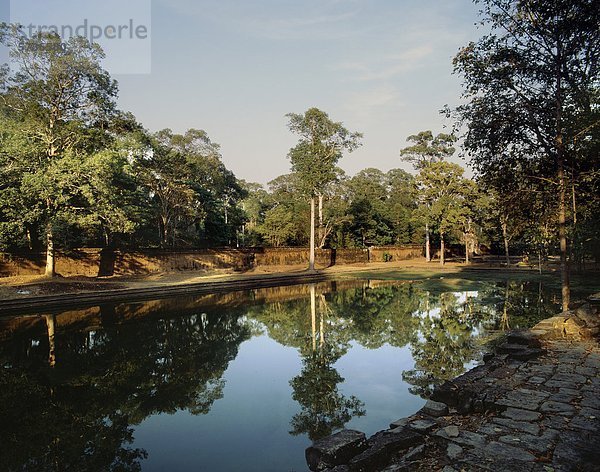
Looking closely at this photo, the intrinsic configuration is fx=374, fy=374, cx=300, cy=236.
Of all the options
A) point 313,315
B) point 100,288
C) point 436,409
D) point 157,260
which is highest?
point 157,260

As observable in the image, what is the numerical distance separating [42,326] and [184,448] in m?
9.34

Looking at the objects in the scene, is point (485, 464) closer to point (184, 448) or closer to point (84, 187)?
point (184, 448)

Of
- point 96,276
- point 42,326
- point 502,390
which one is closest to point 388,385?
point 502,390

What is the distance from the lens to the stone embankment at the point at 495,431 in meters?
3.26

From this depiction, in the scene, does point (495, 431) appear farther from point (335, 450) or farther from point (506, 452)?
point (335, 450)

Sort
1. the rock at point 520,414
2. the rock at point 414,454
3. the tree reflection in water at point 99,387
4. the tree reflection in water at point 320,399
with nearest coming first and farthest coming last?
the rock at point 414,454, the rock at point 520,414, the tree reflection in water at point 99,387, the tree reflection in water at point 320,399

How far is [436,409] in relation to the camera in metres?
4.39

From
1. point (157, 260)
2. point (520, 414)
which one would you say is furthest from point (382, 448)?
point (157, 260)

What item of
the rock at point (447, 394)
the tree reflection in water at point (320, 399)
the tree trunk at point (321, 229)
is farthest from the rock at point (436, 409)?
the tree trunk at point (321, 229)

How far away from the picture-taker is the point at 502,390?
484cm

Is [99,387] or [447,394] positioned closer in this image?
[447,394]

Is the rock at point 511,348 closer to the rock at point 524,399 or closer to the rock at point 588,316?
the rock at point 524,399

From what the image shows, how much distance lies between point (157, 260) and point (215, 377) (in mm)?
20243

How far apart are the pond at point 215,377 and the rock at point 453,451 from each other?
148 centimetres
